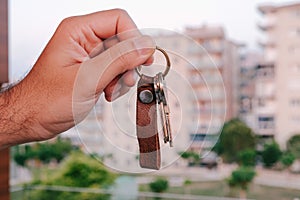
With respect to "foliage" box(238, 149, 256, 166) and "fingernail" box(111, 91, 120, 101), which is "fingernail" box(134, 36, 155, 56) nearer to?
"fingernail" box(111, 91, 120, 101)

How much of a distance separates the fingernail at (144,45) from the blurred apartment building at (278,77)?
1522 millimetres

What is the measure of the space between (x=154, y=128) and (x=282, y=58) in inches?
61.4

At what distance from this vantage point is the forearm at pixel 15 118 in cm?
50

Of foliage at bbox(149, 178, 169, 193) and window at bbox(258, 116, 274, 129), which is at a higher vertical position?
window at bbox(258, 116, 274, 129)

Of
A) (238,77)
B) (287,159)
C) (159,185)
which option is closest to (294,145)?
(287,159)

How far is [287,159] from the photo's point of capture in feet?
6.16

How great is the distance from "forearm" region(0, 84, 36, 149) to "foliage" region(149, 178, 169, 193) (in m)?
1.50

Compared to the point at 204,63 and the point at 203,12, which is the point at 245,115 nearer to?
the point at 203,12

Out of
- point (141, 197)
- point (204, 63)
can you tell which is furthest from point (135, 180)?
point (204, 63)

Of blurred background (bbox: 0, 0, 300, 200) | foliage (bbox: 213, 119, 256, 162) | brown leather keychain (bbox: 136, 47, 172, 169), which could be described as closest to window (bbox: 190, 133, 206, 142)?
brown leather keychain (bbox: 136, 47, 172, 169)

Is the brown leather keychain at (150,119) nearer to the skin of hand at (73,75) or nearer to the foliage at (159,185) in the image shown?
the skin of hand at (73,75)

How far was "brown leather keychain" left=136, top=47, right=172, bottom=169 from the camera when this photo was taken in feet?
1.26

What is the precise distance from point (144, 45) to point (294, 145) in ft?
5.14

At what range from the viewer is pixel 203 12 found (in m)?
1.87
